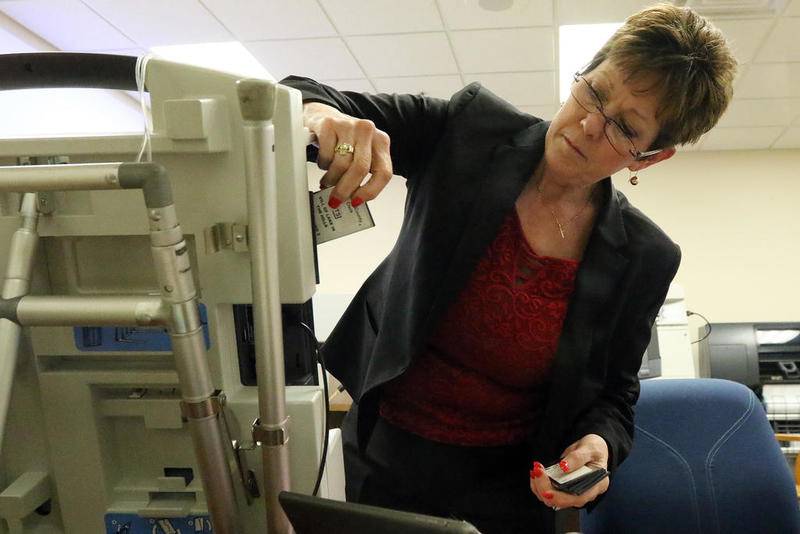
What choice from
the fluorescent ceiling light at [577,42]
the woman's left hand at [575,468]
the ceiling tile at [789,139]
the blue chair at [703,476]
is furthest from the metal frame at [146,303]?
the ceiling tile at [789,139]

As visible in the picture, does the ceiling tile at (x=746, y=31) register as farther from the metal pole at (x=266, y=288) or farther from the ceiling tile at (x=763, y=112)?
the metal pole at (x=266, y=288)

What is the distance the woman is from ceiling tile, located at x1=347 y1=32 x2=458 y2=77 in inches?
84.2

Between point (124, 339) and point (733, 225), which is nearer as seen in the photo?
point (124, 339)

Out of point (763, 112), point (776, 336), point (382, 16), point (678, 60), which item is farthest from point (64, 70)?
point (763, 112)

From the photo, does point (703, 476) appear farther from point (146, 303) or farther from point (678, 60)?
point (146, 303)

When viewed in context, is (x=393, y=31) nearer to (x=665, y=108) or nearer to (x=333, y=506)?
(x=665, y=108)

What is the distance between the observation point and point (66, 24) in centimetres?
288

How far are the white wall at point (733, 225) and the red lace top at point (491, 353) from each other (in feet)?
13.2

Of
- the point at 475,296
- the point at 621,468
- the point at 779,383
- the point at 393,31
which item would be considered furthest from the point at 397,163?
the point at 779,383

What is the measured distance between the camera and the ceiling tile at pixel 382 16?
257 centimetres

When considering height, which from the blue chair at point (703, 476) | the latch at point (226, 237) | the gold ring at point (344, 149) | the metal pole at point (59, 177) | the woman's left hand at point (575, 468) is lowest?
the blue chair at point (703, 476)

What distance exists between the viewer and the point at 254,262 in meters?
0.52

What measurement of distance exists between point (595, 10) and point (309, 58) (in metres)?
1.48

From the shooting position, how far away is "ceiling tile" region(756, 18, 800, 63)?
8.71 feet
